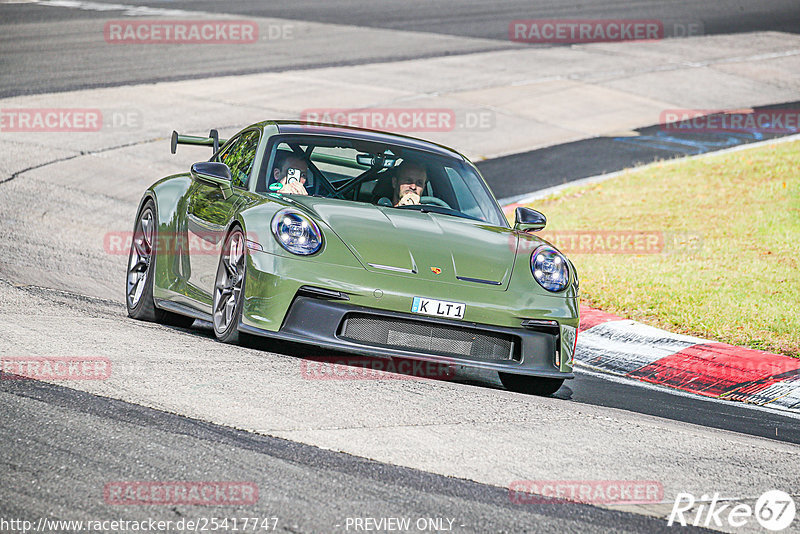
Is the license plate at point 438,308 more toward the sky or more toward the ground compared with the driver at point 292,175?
more toward the ground

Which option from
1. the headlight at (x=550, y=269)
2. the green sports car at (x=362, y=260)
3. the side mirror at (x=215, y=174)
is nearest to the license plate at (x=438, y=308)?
the green sports car at (x=362, y=260)

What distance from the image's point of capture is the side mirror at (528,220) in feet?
24.2

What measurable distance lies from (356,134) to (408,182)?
1.82ft

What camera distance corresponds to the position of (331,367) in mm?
6043

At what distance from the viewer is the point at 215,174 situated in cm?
713

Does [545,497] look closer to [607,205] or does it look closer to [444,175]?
[444,175]

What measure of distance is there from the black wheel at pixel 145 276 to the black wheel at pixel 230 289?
4.09 feet

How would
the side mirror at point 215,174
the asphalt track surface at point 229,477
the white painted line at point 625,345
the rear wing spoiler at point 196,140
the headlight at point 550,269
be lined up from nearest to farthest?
the asphalt track surface at point 229,477
the headlight at point 550,269
the side mirror at point 215,174
the white painted line at point 625,345
the rear wing spoiler at point 196,140

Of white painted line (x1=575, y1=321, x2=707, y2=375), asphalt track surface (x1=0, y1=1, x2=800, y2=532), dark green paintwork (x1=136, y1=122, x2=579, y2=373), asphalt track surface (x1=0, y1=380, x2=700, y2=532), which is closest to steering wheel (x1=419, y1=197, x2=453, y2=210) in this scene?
dark green paintwork (x1=136, y1=122, x2=579, y2=373)

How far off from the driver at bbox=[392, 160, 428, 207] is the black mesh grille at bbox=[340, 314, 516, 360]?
4.87 ft

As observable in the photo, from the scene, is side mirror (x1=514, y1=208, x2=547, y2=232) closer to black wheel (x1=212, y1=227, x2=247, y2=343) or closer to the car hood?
the car hood

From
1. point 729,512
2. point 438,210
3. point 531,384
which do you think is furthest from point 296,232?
point 729,512

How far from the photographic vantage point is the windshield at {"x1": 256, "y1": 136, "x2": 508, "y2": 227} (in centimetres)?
741

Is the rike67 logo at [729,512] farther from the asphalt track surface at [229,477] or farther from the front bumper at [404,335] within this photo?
the front bumper at [404,335]
